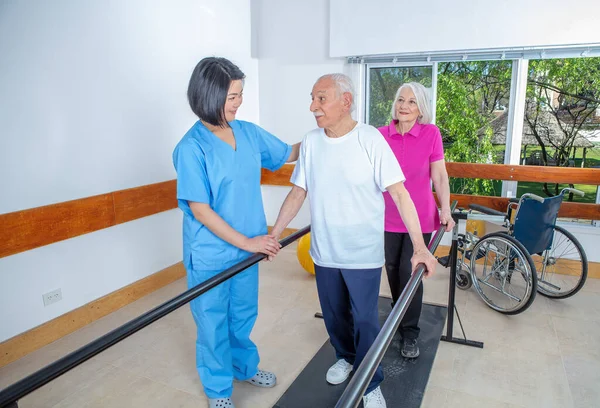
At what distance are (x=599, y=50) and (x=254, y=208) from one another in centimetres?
311

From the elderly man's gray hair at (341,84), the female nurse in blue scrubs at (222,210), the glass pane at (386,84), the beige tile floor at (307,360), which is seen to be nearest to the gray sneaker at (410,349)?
the beige tile floor at (307,360)

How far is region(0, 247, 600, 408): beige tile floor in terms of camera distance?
227 cm

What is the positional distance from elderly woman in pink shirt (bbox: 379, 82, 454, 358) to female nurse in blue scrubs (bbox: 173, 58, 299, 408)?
56 centimetres

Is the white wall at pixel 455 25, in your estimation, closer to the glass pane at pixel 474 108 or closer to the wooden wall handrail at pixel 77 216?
the glass pane at pixel 474 108

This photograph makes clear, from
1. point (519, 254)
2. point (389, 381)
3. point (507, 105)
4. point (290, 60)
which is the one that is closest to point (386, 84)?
point (290, 60)

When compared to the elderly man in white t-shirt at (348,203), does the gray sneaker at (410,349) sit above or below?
below

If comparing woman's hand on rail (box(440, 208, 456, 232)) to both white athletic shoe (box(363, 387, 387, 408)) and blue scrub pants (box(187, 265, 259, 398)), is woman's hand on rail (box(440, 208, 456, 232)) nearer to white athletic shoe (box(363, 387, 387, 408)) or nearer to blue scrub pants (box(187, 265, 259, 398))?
white athletic shoe (box(363, 387, 387, 408))

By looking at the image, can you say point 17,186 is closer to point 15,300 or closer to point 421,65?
point 15,300

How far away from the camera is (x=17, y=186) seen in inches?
101

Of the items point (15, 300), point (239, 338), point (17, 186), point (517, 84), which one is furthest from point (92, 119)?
point (517, 84)

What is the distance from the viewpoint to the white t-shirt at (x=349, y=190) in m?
1.71

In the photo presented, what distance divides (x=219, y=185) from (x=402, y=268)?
1.07m

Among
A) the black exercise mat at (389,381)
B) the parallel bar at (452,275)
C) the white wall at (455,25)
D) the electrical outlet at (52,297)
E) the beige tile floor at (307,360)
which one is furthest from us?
the white wall at (455,25)

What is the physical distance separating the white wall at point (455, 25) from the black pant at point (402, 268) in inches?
81.3
